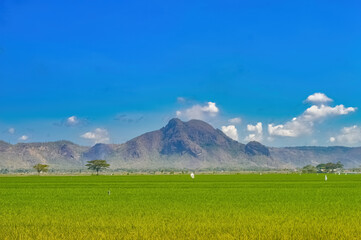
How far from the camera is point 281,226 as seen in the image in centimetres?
1808

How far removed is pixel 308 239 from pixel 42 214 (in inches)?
618

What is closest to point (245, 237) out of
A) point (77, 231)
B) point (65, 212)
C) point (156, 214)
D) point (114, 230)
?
point (114, 230)

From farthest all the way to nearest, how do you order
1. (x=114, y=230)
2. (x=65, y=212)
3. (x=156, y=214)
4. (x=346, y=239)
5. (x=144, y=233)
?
(x=65, y=212), (x=156, y=214), (x=114, y=230), (x=144, y=233), (x=346, y=239)

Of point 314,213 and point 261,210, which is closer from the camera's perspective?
point 314,213

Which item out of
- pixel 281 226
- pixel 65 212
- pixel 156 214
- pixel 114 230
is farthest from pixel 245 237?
pixel 65 212

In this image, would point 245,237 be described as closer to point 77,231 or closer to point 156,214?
point 77,231

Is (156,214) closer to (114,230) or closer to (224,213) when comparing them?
(224,213)

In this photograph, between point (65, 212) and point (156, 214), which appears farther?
point (65, 212)

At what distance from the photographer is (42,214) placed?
78.2 feet

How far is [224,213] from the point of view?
76.7 ft

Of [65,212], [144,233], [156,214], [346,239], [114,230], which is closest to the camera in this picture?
[346,239]

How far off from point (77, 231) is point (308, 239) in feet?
31.9

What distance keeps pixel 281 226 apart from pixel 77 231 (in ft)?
30.0

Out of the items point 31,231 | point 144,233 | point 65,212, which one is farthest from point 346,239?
point 65,212
